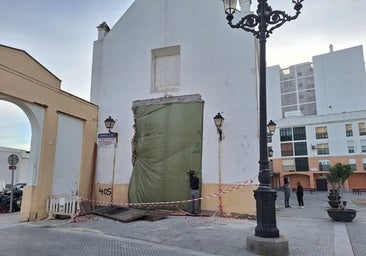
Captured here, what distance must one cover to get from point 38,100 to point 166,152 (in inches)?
175

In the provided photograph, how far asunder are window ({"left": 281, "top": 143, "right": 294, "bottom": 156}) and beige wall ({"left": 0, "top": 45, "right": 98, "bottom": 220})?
130 ft

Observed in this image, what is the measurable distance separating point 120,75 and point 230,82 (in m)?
4.59

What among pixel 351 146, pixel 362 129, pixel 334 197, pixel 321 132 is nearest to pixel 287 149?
pixel 321 132

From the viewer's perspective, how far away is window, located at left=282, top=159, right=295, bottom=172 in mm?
44247

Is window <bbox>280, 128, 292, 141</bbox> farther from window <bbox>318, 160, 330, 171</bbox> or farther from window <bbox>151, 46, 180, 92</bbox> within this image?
window <bbox>151, 46, 180, 92</bbox>

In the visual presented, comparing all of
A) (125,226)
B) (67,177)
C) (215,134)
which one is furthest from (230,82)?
(67,177)

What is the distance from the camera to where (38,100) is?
8.92 metres

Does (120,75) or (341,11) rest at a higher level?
(341,11)

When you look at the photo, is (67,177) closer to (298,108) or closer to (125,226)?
(125,226)

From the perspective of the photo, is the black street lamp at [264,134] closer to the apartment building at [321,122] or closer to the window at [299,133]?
the apartment building at [321,122]

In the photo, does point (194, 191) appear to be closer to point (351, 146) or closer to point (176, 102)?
point (176, 102)

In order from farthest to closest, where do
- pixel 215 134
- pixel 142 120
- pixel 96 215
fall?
pixel 142 120, pixel 215 134, pixel 96 215

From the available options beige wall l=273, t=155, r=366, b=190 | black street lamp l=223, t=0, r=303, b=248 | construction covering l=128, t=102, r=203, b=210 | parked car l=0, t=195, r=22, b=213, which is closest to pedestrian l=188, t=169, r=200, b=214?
construction covering l=128, t=102, r=203, b=210

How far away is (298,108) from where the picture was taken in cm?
5322
